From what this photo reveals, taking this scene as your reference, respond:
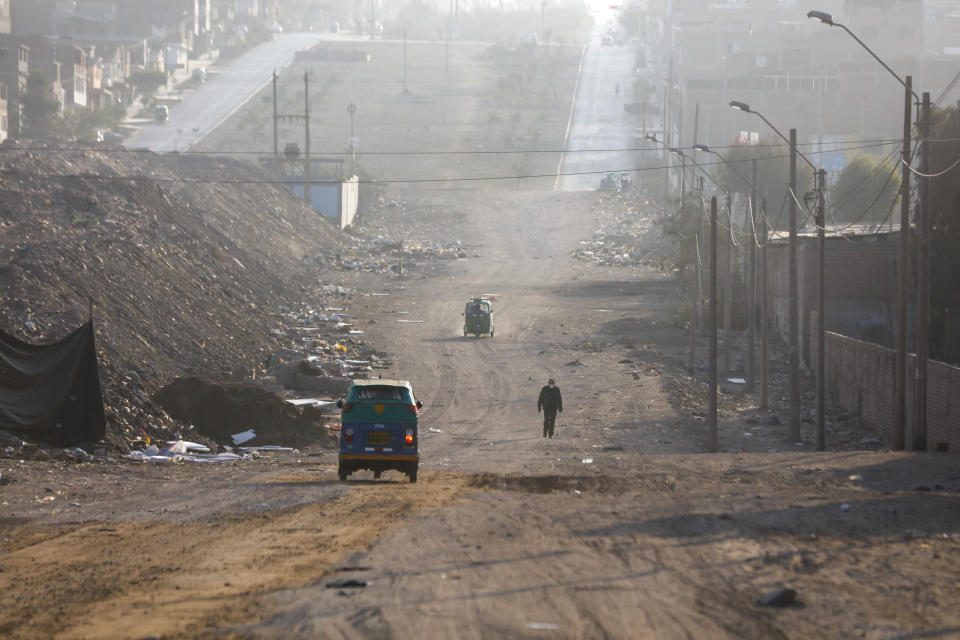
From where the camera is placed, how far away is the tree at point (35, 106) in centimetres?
8888

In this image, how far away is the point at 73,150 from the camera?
63.0m

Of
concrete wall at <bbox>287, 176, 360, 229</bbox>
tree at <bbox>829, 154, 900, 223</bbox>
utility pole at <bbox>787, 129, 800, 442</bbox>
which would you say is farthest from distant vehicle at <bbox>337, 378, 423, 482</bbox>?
concrete wall at <bbox>287, 176, 360, 229</bbox>

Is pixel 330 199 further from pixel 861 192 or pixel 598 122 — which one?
pixel 598 122

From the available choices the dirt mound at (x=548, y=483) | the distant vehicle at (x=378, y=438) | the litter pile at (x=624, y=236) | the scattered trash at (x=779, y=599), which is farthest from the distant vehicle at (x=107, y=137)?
the scattered trash at (x=779, y=599)

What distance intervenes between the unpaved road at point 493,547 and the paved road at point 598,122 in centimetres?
8325

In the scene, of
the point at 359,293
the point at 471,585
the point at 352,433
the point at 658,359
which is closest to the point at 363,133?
the point at 359,293

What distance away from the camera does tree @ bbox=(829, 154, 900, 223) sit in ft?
227

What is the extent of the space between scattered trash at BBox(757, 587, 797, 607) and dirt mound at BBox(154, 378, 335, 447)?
16751 millimetres

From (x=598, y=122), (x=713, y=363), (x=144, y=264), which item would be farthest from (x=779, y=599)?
(x=598, y=122)

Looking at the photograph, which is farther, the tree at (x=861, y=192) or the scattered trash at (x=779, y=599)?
the tree at (x=861, y=192)

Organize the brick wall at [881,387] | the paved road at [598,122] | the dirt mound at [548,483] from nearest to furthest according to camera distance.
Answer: the dirt mound at [548,483]
the brick wall at [881,387]
the paved road at [598,122]

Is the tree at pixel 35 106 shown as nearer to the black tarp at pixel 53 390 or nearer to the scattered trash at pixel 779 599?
the black tarp at pixel 53 390

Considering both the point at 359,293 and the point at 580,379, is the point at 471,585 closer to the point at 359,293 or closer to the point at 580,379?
the point at 580,379

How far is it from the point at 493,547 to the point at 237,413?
14.7m
